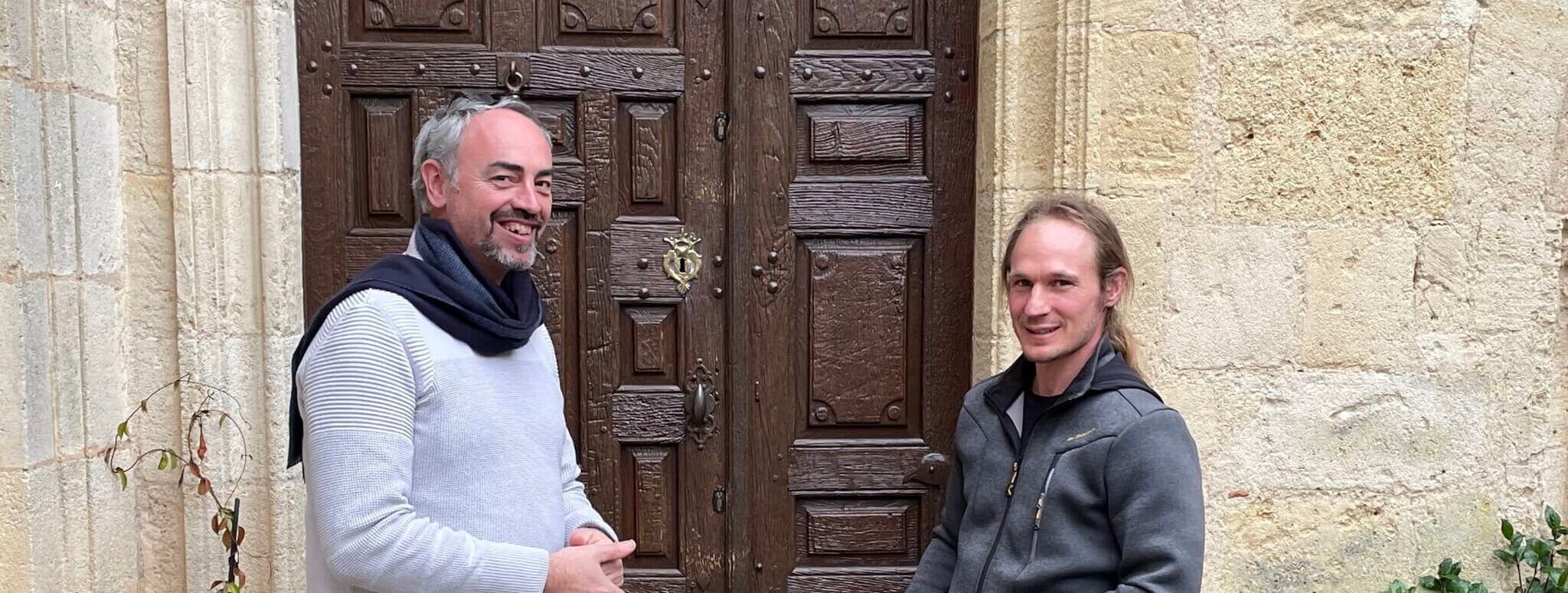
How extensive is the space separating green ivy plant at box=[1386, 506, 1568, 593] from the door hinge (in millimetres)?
2085

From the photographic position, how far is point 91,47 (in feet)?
8.86

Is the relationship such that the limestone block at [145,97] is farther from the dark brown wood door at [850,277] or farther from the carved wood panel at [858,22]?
the carved wood panel at [858,22]

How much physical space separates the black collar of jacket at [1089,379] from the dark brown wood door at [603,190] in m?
1.47

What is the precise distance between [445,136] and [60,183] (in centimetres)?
127

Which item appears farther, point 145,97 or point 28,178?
point 145,97

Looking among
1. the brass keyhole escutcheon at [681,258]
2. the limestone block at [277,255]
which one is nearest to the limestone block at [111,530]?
the limestone block at [277,255]

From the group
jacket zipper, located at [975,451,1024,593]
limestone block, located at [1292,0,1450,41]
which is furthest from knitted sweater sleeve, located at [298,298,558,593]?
limestone block, located at [1292,0,1450,41]

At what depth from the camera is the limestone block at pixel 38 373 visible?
8.30ft

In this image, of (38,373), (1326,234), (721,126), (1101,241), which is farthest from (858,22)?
(38,373)

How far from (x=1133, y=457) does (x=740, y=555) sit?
6.02 feet

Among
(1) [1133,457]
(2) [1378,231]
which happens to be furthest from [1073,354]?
(2) [1378,231]

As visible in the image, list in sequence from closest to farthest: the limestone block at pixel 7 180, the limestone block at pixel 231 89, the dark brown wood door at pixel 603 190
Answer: the limestone block at pixel 7 180 < the limestone block at pixel 231 89 < the dark brown wood door at pixel 603 190

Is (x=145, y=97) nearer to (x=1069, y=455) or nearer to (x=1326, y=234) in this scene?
(x=1069, y=455)

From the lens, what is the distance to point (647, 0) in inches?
124
